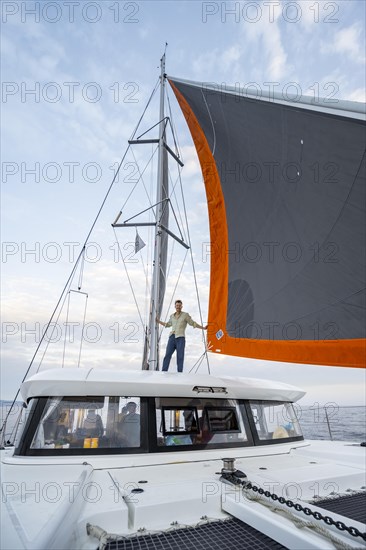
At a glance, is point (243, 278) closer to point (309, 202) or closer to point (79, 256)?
point (309, 202)

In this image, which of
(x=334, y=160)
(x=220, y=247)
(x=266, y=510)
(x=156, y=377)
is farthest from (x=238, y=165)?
(x=266, y=510)

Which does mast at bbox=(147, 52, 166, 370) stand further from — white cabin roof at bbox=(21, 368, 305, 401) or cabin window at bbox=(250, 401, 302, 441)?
cabin window at bbox=(250, 401, 302, 441)

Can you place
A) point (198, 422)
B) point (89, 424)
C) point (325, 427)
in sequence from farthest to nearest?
point (325, 427)
point (198, 422)
point (89, 424)

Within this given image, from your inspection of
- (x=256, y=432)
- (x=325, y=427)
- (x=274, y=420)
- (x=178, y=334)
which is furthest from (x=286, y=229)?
(x=325, y=427)

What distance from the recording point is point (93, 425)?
4.21 meters

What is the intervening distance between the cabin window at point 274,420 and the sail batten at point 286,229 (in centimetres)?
127

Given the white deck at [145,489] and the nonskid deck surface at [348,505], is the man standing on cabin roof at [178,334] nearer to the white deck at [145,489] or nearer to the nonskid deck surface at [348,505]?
the white deck at [145,489]

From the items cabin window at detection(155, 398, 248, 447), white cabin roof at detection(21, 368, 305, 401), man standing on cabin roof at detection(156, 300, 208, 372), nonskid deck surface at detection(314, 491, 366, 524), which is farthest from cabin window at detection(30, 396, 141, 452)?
man standing on cabin roof at detection(156, 300, 208, 372)

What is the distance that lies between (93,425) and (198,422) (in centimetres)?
136

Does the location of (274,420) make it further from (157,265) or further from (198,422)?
(157,265)

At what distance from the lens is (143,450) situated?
4.20 meters

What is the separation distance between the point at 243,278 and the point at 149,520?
9.65 feet

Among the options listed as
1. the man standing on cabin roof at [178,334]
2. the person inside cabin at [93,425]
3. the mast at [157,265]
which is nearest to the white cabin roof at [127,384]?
the person inside cabin at [93,425]

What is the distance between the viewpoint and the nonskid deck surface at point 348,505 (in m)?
2.69
